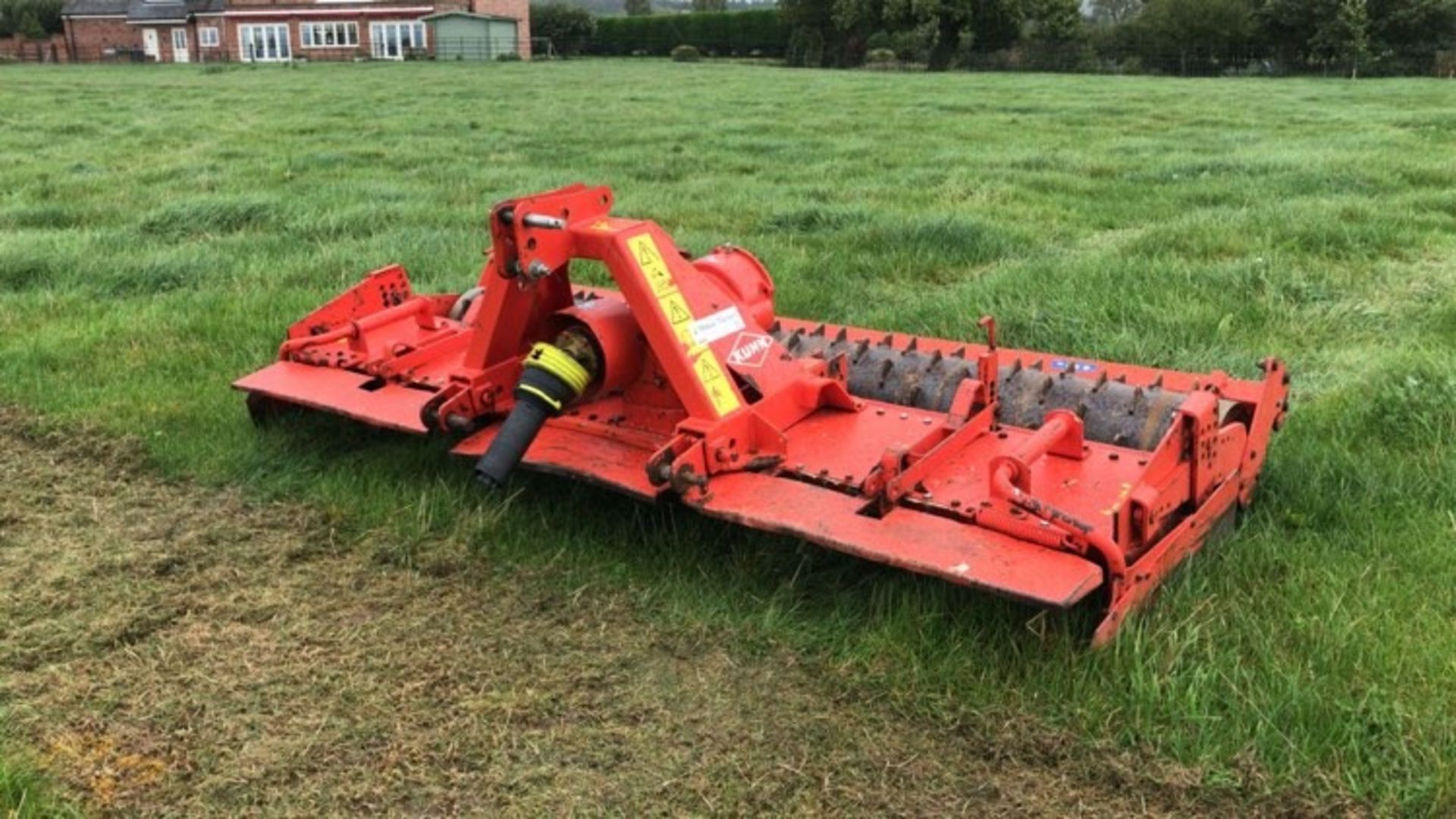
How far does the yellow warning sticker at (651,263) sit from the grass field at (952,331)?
2.45 ft

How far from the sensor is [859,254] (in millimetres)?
7504

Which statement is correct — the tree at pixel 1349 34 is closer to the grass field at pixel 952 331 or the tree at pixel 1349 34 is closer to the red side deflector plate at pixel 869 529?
the grass field at pixel 952 331

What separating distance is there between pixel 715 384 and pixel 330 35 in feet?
210

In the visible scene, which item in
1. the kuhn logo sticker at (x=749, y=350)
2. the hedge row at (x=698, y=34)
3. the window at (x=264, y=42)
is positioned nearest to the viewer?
the kuhn logo sticker at (x=749, y=350)

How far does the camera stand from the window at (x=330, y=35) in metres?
61.3

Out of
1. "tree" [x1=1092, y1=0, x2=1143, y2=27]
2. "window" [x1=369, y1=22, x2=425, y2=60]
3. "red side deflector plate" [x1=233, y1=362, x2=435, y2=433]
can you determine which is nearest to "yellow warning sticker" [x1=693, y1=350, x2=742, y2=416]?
"red side deflector plate" [x1=233, y1=362, x2=435, y2=433]

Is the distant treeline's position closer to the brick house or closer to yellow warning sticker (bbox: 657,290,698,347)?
the brick house

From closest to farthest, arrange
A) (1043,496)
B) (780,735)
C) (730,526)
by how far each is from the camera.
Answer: (780,735)
(1043,496)
(730,526)

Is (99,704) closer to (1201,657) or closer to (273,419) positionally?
(273,419)

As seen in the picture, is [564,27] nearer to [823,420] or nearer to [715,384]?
[823,420]

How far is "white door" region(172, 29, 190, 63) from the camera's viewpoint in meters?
66.8

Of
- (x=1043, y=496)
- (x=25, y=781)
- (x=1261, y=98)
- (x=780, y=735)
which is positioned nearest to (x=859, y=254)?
(x=1043, y=496)

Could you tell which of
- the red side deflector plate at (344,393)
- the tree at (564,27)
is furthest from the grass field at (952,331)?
the tree at (564,27)

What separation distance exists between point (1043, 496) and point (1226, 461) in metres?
0.60
